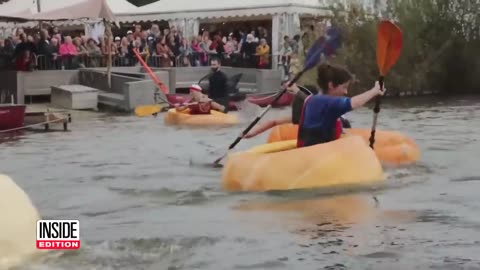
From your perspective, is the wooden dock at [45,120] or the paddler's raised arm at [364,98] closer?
the paddler's raised arm at [364,98]

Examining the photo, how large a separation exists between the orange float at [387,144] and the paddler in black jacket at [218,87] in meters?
7.19

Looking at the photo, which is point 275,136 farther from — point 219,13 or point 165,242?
point 219,13

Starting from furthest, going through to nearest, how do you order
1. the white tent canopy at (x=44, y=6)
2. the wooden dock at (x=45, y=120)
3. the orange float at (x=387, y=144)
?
the white tent canopy at (x=44, y=6) → the wooden dock at (x=45, y=120) → the orange float at (x=387, y=144)

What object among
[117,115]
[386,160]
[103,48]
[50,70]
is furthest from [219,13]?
[386,160]

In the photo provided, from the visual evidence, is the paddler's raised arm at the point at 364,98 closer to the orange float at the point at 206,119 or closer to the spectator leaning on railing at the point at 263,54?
the orange float at the point at 206,119

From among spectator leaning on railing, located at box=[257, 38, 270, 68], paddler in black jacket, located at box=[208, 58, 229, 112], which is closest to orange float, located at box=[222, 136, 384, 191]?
paddler in black jacket, located at box=[208, 58, 229, 112]

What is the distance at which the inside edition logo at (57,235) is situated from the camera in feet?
22.9

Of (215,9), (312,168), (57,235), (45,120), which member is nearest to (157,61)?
(215,9)

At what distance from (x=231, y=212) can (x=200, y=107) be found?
10.2m

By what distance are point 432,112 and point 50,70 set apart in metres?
10.9

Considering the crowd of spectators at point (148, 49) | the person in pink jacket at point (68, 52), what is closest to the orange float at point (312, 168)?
the crowd of spectators at point (148, 49)

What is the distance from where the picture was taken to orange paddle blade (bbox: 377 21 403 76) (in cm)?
1153

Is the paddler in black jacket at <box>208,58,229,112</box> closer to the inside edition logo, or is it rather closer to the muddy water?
the muddy water

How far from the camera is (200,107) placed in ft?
64.0
